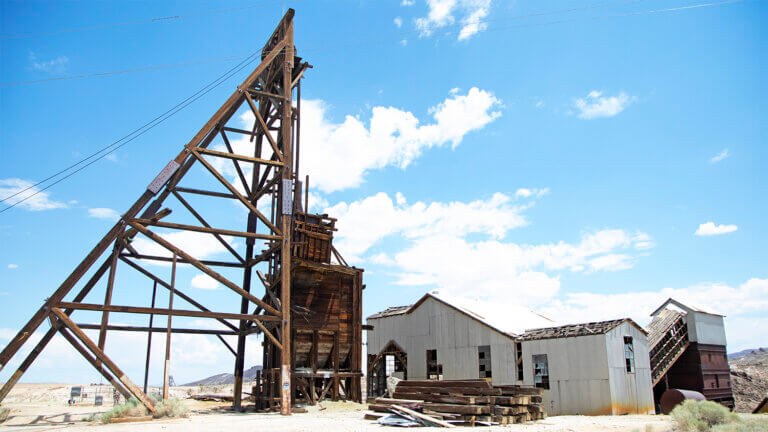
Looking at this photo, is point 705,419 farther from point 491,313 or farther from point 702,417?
point 491,313

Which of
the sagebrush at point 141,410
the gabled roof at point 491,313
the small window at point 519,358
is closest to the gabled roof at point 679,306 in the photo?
the gabled roof at point 491,313

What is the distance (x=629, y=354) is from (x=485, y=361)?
7.48 m

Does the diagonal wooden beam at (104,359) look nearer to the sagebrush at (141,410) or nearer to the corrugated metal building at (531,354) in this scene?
the sagebrush at (141,410)

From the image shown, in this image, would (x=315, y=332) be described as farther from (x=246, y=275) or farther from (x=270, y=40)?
(x=270, y=40)

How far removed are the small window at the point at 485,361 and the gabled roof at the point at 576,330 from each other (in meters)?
2.62

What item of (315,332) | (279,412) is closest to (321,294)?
(315,332)

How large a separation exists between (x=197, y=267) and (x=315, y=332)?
6906 millimetres

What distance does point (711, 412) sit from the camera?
16.9 meters

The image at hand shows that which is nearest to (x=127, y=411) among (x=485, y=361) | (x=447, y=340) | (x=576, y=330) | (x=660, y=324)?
(x=447, y=340)

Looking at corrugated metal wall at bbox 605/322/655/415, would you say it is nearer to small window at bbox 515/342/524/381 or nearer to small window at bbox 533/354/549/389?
small window at bbox 533/354/549/389

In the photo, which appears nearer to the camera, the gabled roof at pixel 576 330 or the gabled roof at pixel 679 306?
the gabled roof at pixel 576 330

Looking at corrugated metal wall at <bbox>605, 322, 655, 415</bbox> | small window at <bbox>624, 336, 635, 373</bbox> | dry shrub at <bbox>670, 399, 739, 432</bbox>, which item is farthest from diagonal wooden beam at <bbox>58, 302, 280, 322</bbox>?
small window at <bbox>624, 336, 635, 373</bbox>

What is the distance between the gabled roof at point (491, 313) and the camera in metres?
29.6

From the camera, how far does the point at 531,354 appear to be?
2664 centimetres
